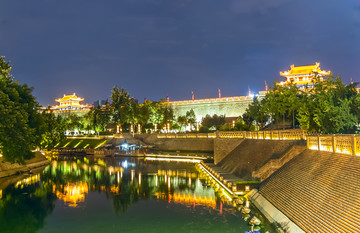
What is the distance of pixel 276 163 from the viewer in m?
22.3

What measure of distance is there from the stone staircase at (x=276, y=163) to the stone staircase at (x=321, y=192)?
6.36ft

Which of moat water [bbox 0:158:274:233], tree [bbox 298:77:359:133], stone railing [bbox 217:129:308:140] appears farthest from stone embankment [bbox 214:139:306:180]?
tree [bbox 298:77:359:133]

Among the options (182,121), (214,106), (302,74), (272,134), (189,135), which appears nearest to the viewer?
(272,134)

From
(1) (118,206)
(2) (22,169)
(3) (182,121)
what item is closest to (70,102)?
(3) (182,121)

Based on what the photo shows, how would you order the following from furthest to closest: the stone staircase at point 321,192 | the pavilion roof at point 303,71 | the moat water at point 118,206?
1. the pavilion roof at point 303,71
2. the moat water at point 118,206
3. the stone staircase at point 321,192

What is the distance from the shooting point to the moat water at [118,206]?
17.5 m

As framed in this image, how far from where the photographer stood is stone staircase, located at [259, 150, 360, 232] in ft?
37.8

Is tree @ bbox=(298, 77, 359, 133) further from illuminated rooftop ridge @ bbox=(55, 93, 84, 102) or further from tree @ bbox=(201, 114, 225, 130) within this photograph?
illuminated rooftop ridge @ bbox=(55, 93, 84, 102)

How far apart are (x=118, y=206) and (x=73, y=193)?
20.9 feet

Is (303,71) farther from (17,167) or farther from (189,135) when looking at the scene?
(17,167)

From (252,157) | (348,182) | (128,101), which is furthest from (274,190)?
(128,101)

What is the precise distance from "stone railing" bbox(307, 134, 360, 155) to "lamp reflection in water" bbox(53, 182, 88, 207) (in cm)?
1521

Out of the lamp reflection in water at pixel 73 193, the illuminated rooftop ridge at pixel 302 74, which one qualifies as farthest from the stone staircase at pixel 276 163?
the illuminated rooftop ridge at pixel 302 74

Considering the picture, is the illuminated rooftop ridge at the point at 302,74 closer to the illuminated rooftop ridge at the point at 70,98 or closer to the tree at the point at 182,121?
the tree at the point at 182,121
